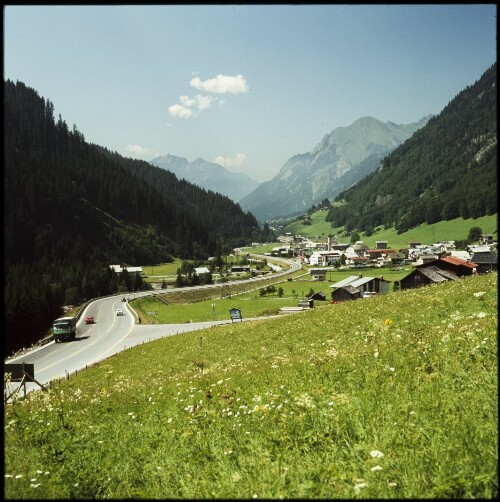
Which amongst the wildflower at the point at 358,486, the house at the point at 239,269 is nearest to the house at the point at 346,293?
the wildflower at the point at 358,486

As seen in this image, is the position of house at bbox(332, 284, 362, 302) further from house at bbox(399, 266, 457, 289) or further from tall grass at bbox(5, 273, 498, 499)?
tall grass at bbox(5, 273, 498, 499)

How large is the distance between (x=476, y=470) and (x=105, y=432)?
6351mm

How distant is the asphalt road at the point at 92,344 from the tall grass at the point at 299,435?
2468 cm

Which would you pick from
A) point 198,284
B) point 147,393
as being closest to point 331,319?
point 147,393

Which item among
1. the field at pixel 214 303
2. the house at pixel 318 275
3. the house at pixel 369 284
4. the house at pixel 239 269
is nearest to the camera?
the field at pixel 214 303

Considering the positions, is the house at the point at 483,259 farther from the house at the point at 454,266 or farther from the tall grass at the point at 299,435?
the tall grass at the point at 299,435

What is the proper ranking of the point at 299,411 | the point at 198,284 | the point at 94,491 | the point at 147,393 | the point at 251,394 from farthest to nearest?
the point at 198,284
the point at 147,393
the point at 251,394
the point at 299,411
the point at 94,491

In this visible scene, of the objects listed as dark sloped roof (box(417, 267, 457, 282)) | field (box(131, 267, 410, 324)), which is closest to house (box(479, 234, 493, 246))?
field (box(131, 267, 410, 324))

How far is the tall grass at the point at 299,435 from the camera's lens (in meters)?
4.34

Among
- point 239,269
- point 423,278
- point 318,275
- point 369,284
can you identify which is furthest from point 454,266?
point 239,269

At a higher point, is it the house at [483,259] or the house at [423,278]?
the house at [483,259]

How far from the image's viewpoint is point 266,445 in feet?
18.9

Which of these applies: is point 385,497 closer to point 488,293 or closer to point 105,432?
point 105,432

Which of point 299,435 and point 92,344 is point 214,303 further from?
point 299,435
